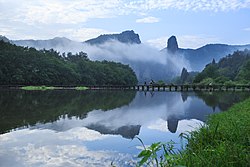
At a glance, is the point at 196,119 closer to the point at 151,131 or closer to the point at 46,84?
the point at 151,131

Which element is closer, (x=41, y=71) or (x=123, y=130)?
(x=123, y=130)

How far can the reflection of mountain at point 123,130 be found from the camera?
44.1 feet

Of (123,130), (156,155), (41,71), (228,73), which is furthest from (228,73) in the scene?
(156,155)

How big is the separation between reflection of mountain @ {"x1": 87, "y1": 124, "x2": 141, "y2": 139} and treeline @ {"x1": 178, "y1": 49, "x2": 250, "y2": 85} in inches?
2398

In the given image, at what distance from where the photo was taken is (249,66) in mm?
84000

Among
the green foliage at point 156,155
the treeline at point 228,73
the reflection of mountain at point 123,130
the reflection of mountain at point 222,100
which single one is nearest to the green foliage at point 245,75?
the treeline at point 228,73

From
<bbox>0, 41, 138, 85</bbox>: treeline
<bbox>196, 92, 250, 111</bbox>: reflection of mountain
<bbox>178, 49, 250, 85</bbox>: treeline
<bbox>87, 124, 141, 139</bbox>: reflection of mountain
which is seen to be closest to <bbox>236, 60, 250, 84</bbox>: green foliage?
<bbox>178, 49, 250, 85</bbox>: treeline

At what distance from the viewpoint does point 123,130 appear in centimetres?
1451

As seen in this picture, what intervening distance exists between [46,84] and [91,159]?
200 feet

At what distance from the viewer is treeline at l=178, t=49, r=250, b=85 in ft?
266

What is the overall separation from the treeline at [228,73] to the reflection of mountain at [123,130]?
60897 mm

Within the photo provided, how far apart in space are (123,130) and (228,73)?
3794 inches

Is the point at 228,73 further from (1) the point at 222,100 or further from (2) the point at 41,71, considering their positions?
(1) the point at 222,100

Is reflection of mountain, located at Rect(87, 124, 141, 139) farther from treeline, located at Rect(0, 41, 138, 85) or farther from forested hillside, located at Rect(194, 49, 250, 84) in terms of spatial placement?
forested hillside, located at Rect(194, 49, 250, 84)
